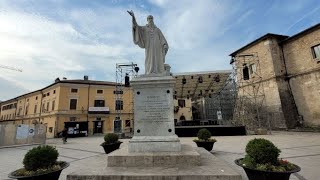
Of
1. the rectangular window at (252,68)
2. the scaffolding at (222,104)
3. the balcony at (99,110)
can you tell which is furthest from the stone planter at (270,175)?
the balcony at (99,110)

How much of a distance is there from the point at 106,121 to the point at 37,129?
14068mm

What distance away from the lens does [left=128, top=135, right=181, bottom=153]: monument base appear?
5.54m

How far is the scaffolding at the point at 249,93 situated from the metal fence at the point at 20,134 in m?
21.5

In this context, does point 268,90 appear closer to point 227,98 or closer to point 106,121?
point 227,98

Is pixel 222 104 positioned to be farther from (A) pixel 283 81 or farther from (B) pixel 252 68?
(A) pixel 283 81

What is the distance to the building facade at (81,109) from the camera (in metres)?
30.3

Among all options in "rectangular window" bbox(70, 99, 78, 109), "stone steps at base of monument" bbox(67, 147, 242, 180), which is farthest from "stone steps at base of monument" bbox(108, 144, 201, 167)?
"rectangular window" bbox(70, 99, 78, 109)

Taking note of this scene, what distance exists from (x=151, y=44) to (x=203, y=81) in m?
23.1

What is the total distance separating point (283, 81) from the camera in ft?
74.3

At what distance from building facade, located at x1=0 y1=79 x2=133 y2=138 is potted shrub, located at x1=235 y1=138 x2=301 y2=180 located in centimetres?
2543

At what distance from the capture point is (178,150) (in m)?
5.52

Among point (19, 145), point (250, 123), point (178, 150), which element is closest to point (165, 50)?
point (178, 150)

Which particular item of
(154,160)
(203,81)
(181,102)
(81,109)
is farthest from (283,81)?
(81,109)

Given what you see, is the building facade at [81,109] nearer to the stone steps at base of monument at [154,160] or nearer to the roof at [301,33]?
the roof at [301,33]
